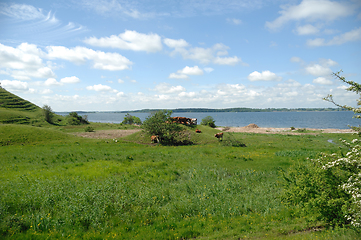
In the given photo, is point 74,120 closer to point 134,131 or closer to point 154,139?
point 134,131

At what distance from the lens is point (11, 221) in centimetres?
1028

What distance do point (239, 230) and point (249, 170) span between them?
1148 centimetres

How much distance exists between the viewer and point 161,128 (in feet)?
136

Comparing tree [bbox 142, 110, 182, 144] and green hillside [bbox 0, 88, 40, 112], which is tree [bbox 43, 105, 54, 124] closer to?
green hillside [bbox 0, 88, 40, 112]

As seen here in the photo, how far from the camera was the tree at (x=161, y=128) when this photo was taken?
134 ft

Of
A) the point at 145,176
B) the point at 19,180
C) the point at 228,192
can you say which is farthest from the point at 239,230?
the point at 19,180

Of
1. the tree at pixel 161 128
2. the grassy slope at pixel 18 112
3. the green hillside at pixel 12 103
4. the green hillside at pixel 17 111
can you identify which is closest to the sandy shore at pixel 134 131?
the tree at pixel 161 128

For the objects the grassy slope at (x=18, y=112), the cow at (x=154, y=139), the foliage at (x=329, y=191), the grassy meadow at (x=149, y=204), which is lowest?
the grassy meadow at (x=149, y=204)

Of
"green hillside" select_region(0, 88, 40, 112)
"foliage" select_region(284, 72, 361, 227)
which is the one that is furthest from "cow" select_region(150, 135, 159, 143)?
"green hillside" select_region(0, 88, 40, 112)

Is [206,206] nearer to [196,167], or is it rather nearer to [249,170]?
[196,167]

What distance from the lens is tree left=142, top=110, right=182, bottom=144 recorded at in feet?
134

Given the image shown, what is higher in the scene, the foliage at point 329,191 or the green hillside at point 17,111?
the green hillside at point 17,111

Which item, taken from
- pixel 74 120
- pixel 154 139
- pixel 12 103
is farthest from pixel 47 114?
pixel 154 139

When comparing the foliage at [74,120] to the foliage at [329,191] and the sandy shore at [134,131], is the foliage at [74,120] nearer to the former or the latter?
the sandy shore at [134,131]
